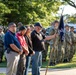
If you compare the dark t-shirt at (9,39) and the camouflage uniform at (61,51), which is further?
the camouflage uniform at (61,51)

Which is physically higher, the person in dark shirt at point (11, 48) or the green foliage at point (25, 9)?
the person in dark shirt at point (11, 48)

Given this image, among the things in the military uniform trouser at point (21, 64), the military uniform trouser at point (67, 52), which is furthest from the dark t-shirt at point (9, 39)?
the military uniform trouser at point (67, 52)

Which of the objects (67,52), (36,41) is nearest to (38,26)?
(36,41)

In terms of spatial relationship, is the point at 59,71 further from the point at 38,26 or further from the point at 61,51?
the point at 38,26

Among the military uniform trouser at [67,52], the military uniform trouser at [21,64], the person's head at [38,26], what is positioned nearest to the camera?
the military uniform trouser at [21,64]

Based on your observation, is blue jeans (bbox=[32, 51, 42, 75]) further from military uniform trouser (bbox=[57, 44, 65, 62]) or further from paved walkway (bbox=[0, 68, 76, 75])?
military uniform trouser (bbox=[57, 44, 65, 62])

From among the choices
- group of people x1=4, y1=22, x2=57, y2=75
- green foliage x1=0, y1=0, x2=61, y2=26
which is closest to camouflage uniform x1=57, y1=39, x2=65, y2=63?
group of people x1=4, y1=22, x2=57, y2=75

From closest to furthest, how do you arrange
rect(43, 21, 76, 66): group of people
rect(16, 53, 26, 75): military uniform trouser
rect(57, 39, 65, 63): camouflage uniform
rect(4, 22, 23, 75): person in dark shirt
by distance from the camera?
rect(4, 22, 23, 75): person in dark shirt
rect(16, 53, 26, 75): military uniform trouser
rect(43, 21, 76, 66): group of people
rect(57, 39, 65, 63): camouflage uniform

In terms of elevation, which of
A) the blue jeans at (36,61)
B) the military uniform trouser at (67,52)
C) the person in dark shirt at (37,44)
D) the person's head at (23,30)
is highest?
the person's head at (23,30)

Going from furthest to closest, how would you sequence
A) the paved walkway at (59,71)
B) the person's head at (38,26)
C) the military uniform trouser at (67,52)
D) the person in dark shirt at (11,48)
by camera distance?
the military uniform trouser at (67,52), the paved walkway at (59,71), the person's head at (38,26), the person in dark shirt at (11,48)

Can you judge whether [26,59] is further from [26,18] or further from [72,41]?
[26,18]

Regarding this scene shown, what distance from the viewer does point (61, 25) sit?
11.1m

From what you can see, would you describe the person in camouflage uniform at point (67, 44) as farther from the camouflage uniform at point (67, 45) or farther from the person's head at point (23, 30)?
the person's head at point (23, 30)

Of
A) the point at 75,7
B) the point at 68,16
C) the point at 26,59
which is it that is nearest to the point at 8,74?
the point at 26,59
